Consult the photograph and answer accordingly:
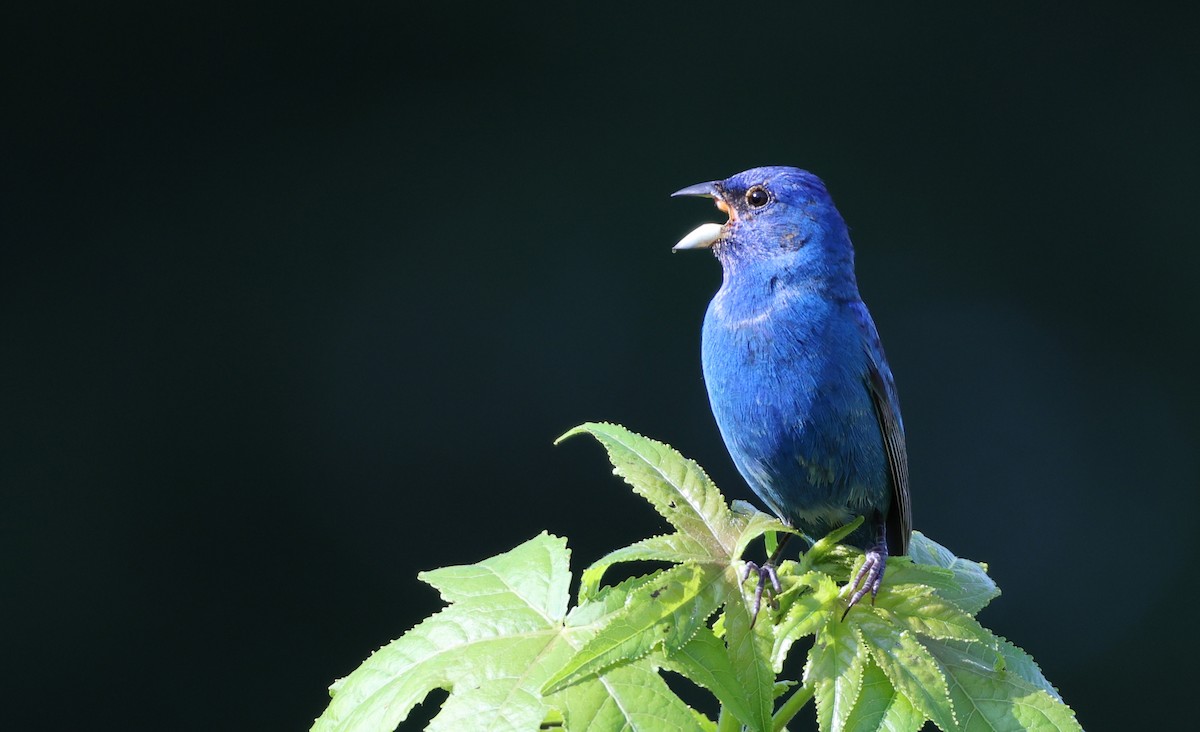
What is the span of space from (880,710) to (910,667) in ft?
0.14

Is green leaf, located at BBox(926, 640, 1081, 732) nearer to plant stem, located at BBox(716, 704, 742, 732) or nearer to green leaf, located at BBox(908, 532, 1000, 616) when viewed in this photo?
green leaf, located at BBox(908, 532, 1000, 616)

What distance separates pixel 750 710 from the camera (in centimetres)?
89

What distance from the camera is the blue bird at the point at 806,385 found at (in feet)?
5.27

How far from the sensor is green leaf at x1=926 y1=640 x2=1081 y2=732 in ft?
3.24

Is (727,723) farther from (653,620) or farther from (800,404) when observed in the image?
(800,404)

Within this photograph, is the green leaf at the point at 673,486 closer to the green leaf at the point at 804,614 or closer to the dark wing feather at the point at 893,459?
the green leaf at the point at 804,614

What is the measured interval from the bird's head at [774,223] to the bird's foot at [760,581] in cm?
78

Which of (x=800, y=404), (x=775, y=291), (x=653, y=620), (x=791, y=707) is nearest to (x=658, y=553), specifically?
(x=653, y=620)

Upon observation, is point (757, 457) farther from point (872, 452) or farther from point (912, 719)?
point (912, 719)

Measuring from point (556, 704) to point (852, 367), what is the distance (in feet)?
2.82

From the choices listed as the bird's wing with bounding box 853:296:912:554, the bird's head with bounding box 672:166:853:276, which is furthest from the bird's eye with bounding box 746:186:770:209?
the bird's wing with bounding box 853:296:912:554

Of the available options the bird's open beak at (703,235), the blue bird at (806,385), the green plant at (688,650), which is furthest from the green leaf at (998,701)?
the bird's open beak at (703,235)

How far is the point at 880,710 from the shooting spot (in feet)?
3.22

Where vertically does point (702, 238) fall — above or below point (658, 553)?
above
